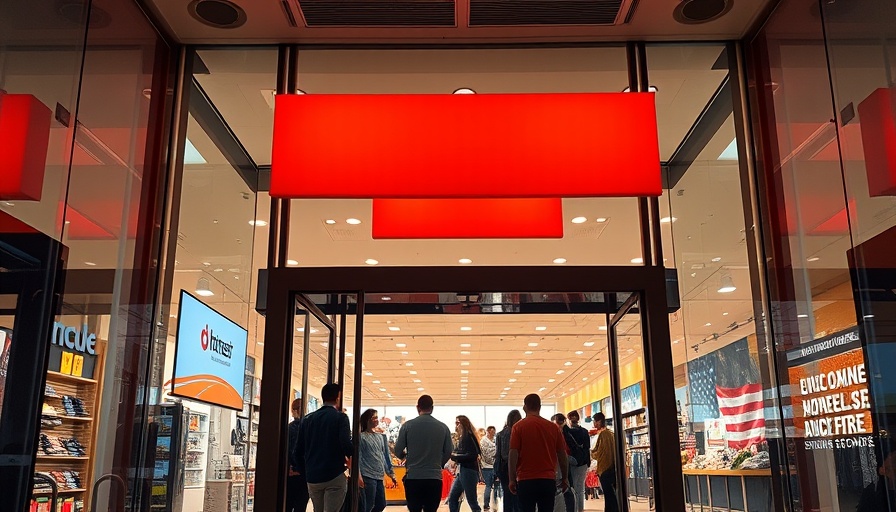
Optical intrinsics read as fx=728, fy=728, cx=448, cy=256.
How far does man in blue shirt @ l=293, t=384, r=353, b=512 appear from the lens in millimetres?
3852

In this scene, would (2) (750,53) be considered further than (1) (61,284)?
Yes

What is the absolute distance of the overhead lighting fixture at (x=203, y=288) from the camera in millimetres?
4102

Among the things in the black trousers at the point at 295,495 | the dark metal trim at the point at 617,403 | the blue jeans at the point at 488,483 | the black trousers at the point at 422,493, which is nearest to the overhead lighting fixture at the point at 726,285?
the dark metal trim at the point at 617,403

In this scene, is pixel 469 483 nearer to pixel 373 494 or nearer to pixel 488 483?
pixel 373 494

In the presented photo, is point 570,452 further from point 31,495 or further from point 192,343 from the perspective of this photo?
point 31,495

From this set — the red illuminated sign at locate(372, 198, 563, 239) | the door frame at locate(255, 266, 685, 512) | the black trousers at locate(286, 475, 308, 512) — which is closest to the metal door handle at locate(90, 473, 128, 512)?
the door frame at locate(255, 266, 685, 512)

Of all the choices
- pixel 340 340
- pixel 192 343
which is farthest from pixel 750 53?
Result: pixel 192 343

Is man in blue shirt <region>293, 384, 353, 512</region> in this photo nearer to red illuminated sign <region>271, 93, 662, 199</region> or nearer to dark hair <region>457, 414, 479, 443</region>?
red illuminated sign <region>271, 93, 662, 199</region>

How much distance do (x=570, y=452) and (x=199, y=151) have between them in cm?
417

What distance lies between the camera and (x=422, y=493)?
222 inches

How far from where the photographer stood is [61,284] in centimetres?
299

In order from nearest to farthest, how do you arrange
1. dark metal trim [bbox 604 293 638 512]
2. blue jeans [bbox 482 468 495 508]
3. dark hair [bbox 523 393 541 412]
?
1. dark metal trim [bbox 604 293 638 512]
2. dark hair [bbox 523 393 541 412]
3. blue jeans [bbox 482 468 495 508]

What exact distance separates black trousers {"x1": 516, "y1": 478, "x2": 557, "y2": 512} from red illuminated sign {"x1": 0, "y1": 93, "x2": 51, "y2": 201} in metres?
3.75

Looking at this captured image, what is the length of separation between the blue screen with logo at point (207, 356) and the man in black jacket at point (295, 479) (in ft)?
1.34
